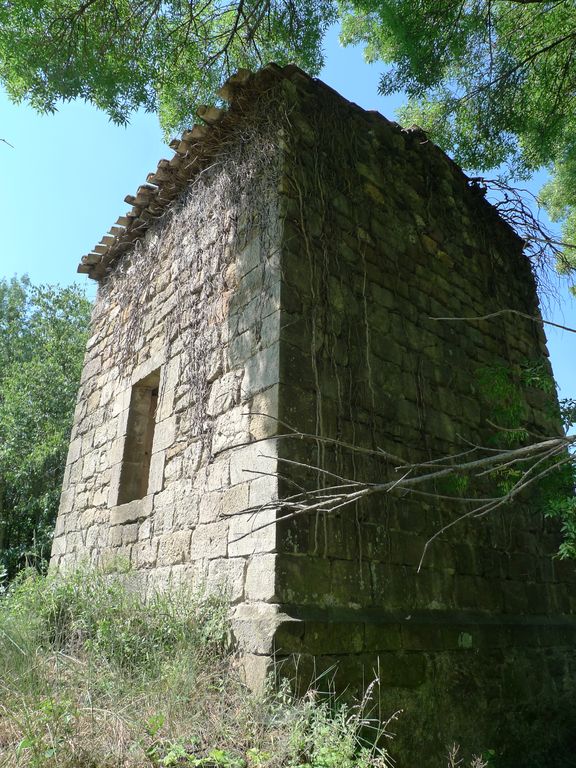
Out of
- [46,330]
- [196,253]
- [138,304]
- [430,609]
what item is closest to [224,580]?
[430,609]

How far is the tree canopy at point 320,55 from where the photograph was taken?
534 cm

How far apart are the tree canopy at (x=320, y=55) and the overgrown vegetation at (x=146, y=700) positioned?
14.2 ft

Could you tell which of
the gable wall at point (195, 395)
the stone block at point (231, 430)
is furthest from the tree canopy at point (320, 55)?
the stone block at point (231, 430)

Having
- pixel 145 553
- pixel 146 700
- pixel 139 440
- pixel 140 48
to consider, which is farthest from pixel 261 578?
pixel 140 48

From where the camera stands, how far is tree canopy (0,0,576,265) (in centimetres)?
534

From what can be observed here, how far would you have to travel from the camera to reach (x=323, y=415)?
3.71 m

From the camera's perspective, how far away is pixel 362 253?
4520 mm

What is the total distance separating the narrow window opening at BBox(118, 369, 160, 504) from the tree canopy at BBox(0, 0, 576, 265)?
2.64 meters

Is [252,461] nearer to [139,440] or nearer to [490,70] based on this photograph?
[139,440]

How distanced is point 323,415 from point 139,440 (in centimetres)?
215

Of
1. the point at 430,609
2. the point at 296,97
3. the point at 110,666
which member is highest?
the point at 296,97

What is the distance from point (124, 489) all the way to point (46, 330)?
37.2 feet

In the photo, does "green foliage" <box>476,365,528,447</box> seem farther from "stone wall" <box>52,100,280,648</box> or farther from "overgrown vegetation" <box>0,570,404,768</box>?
"overgrown vegetation" <box>0,570,404,768</box>

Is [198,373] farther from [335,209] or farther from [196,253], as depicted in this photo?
[335,209]
